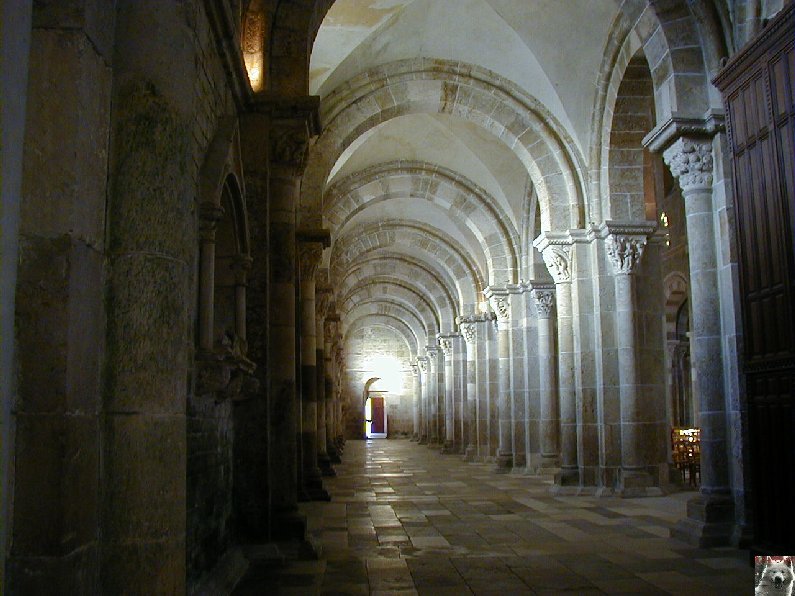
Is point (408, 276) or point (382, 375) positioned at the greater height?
point (408, 276)

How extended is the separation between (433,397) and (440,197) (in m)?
15.7

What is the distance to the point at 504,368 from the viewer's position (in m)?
18.5

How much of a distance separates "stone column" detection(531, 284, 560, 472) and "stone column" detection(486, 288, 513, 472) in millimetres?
1744

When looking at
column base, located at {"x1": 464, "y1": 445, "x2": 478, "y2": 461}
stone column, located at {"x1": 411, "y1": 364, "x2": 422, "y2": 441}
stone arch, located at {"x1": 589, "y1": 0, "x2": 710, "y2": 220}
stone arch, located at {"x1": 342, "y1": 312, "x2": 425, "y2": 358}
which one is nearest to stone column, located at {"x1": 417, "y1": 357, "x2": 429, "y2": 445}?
stone column, located at {"x1": 411, "y1": 364, "x2": 422, "y2": 441}

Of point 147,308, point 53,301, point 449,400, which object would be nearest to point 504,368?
point 449,400

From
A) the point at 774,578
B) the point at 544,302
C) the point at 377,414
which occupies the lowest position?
the point at 774,578

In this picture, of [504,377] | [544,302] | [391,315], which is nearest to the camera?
[544,302]

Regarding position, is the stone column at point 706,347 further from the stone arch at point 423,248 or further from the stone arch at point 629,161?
the stone arch at point 423,248

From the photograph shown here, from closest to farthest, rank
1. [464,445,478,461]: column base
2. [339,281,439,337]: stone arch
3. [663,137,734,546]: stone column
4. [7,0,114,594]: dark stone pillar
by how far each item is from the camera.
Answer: [7,0,114,594]: dark stone pillar < [663,137,734,546]: stone column < [464,445,478,461]: column base < [339,281,439,337]: stone arch

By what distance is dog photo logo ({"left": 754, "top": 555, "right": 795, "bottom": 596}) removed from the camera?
3928mm

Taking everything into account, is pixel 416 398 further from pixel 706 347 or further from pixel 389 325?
pixel 706 347

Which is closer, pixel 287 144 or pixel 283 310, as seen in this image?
pixel 287 144

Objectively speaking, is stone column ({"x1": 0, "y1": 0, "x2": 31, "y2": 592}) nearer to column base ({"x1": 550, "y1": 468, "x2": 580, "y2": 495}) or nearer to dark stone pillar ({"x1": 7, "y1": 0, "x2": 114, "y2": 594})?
dark stone pillar ({"x1": 7, "y1": 0, "x2": 114, "y2": 594})

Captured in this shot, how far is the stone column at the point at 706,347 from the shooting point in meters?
7.44
